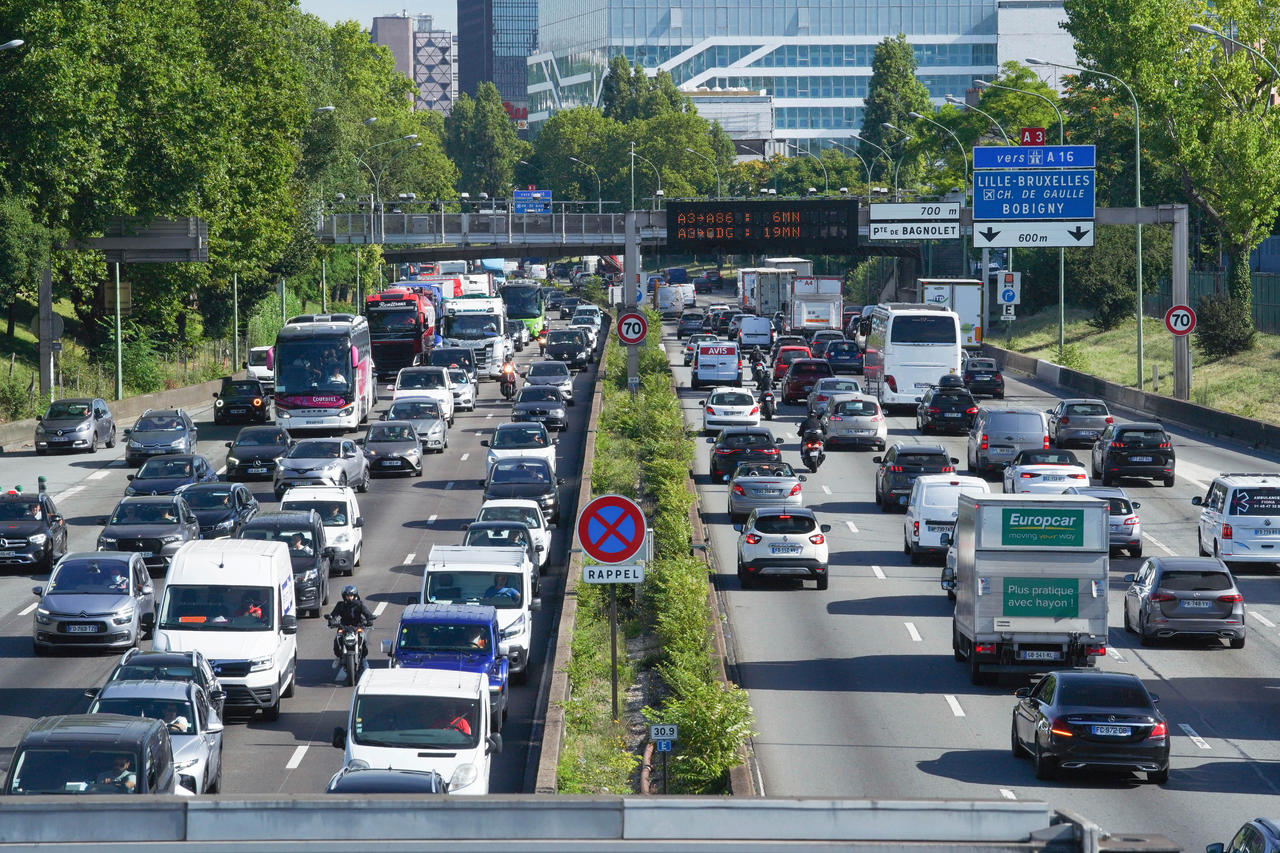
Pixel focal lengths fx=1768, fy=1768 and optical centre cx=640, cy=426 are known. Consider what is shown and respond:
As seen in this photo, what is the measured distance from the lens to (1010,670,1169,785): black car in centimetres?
1930

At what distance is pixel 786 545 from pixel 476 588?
7.54 metres

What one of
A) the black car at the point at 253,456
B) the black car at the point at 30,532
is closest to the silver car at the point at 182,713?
the black car at the point at 30,532

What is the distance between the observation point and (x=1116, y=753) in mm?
19359

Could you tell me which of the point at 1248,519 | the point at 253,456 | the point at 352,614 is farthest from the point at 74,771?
the point at 253,456

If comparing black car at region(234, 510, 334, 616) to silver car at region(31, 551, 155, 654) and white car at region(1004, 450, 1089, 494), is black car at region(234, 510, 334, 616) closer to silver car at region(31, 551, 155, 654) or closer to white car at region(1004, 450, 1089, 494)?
silver car at region(31, 551, 155, 654)

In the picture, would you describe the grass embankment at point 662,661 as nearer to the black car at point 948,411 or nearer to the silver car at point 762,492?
the silver car at point 762,492

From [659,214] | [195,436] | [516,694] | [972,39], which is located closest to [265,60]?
[659,214]

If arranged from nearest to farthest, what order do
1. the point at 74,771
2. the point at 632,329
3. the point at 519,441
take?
the point at 74,771 → the point at 519,441 → the point at 632,329

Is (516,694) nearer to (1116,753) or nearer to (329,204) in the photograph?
(1116,753)

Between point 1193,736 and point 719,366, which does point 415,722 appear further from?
point 719,366

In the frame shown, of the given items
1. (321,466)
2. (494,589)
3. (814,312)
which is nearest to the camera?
(494,589)

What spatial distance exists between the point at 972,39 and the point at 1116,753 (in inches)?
6919

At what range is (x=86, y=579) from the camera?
26469 millimetres

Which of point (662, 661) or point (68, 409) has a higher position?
point (68, 409)
